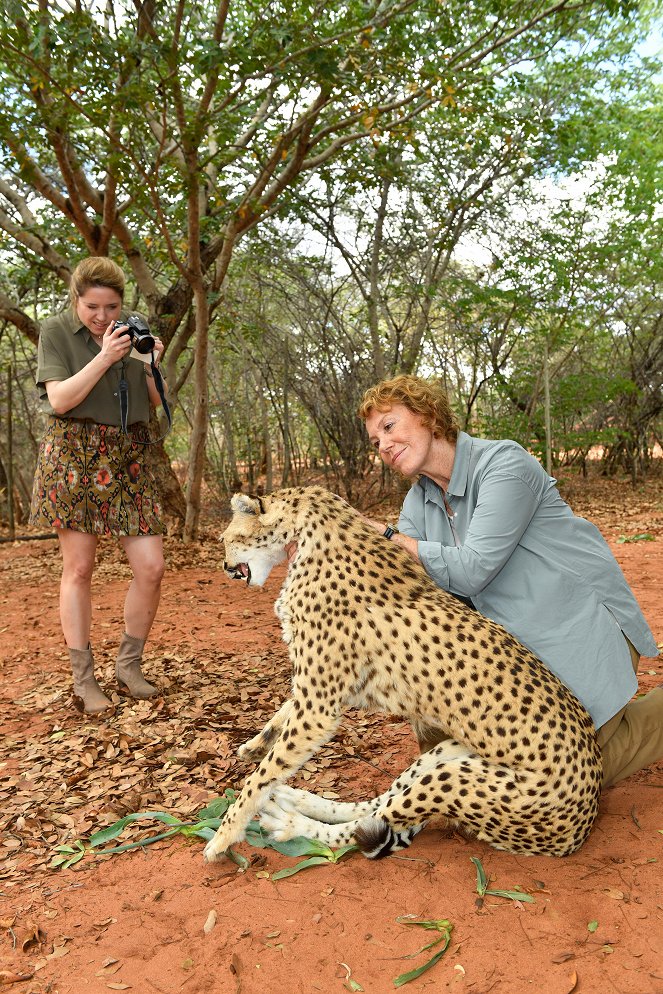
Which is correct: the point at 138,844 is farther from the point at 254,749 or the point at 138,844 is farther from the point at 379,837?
the point at 379,837

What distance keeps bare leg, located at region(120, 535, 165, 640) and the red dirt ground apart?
450 millimetres

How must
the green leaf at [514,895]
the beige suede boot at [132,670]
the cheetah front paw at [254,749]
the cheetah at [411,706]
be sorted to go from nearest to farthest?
the green leaf at [514,895]
the cheetah at [411,706]
the cheetah front paw at [254,749]
the beige suede boot at [132,670]

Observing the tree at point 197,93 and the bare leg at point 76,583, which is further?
the tree at point 197,93

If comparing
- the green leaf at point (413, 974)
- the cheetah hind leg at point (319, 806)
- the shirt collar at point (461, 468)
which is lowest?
the green leaf at point (413, 974)

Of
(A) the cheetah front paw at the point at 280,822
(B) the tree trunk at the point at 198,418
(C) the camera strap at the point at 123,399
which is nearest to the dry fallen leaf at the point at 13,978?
(A) the cheetah front paw at the point at 280,822

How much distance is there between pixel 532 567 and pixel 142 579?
2.03 meters

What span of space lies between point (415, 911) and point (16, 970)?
1.16 metres

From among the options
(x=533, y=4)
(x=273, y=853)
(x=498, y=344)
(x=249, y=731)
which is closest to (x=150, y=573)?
(x=249, y=731)

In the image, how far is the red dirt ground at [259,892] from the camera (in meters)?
2.01

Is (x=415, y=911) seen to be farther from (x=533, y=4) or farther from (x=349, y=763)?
(x=533, y=4)

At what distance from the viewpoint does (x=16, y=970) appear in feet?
6.86

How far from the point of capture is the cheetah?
2318mm

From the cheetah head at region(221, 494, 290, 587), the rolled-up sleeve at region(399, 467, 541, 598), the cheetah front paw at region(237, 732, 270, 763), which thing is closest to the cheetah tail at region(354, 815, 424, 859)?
the cheetah front paw at region(237, 732, 270, 763)

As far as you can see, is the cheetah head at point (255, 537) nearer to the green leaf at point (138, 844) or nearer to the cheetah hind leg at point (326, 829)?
the cheetah hind leg at point (326, 829)
